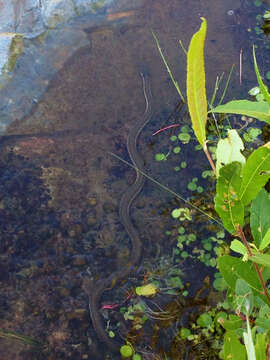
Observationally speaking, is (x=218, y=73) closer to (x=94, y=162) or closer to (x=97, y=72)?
(x=97, y=72)

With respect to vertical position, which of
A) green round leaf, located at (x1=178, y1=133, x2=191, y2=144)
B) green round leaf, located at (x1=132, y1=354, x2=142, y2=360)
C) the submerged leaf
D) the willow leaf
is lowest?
green round leaf, located at (x1=132, y1=354, x2=142, y2=360)

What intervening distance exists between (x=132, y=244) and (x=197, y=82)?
205cm

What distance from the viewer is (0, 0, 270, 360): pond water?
271 centimetres

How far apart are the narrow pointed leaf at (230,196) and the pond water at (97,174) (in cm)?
170

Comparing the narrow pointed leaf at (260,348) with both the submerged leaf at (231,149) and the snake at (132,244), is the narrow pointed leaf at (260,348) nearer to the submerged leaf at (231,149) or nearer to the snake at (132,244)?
the submerged leaf at (231,149)

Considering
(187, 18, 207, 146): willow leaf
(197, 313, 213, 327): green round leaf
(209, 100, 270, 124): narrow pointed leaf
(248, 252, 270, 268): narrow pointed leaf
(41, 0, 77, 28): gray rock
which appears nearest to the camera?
(187, 18, 207, 146): willow leaf

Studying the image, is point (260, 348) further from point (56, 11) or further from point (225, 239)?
point (56, 11)

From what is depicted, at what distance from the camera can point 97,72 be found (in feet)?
12.1

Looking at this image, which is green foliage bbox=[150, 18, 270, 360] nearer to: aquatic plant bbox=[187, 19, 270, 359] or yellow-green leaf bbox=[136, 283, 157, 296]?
aquatic plant bbox=[187, 19, 270, 359]

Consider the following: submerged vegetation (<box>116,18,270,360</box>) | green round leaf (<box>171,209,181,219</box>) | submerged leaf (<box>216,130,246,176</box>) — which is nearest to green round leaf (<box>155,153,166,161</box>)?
submerged vegetation (<box>116,18,270,360</box>)

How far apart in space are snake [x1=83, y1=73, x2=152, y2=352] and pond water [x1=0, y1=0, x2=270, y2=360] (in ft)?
0.12

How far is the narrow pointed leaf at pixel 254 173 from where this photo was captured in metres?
1.07

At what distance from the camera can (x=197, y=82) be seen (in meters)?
1.08

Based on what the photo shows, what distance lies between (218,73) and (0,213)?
2.50 m
